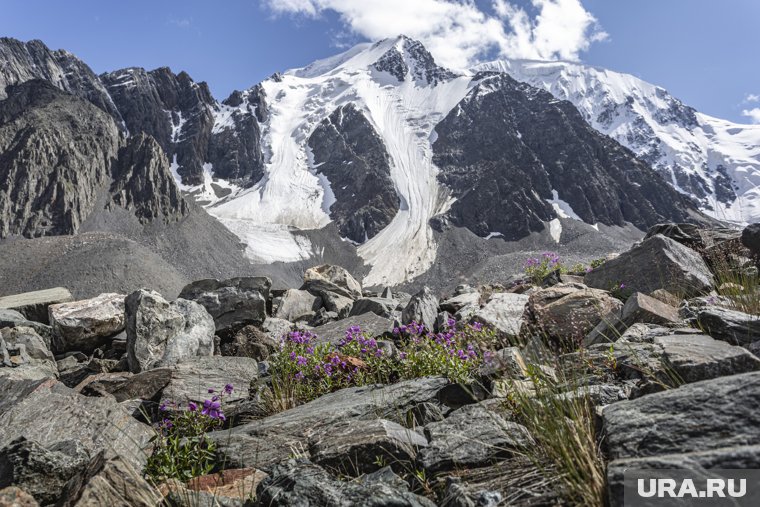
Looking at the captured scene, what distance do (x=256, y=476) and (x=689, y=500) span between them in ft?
10.4

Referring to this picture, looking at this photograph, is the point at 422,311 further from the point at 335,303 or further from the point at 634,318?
the point at 335,303

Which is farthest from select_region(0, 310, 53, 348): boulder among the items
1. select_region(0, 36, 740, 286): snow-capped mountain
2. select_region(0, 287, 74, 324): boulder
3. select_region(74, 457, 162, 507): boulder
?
select_region(0, 36, 740, 286): snow-capped mountain

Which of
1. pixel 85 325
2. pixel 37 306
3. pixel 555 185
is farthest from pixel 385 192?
pixel 85 325

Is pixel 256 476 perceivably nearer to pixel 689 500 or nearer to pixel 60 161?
pixel 689 500

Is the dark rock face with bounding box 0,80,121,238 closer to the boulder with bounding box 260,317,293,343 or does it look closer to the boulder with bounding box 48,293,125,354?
the boulder with bounding box 48,293,125,354

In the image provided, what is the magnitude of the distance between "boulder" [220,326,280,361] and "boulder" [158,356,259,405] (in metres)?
1.31

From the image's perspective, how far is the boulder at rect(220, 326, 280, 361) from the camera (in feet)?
29.7

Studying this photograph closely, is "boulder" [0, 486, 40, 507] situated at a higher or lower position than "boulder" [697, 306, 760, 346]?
lower

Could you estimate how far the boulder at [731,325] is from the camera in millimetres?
4117

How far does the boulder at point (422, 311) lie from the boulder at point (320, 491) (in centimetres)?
576

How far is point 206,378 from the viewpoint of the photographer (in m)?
6.74

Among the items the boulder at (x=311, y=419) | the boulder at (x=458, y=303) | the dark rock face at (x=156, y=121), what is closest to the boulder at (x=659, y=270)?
the boulder at (x=458, y=303)

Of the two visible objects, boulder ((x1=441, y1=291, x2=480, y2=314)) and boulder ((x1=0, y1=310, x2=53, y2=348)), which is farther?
boulder ((x1=0, y1=310, x2=53, y2=348))

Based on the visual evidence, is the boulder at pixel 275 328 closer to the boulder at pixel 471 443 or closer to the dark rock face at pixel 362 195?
the boulder at pixel 471 443
